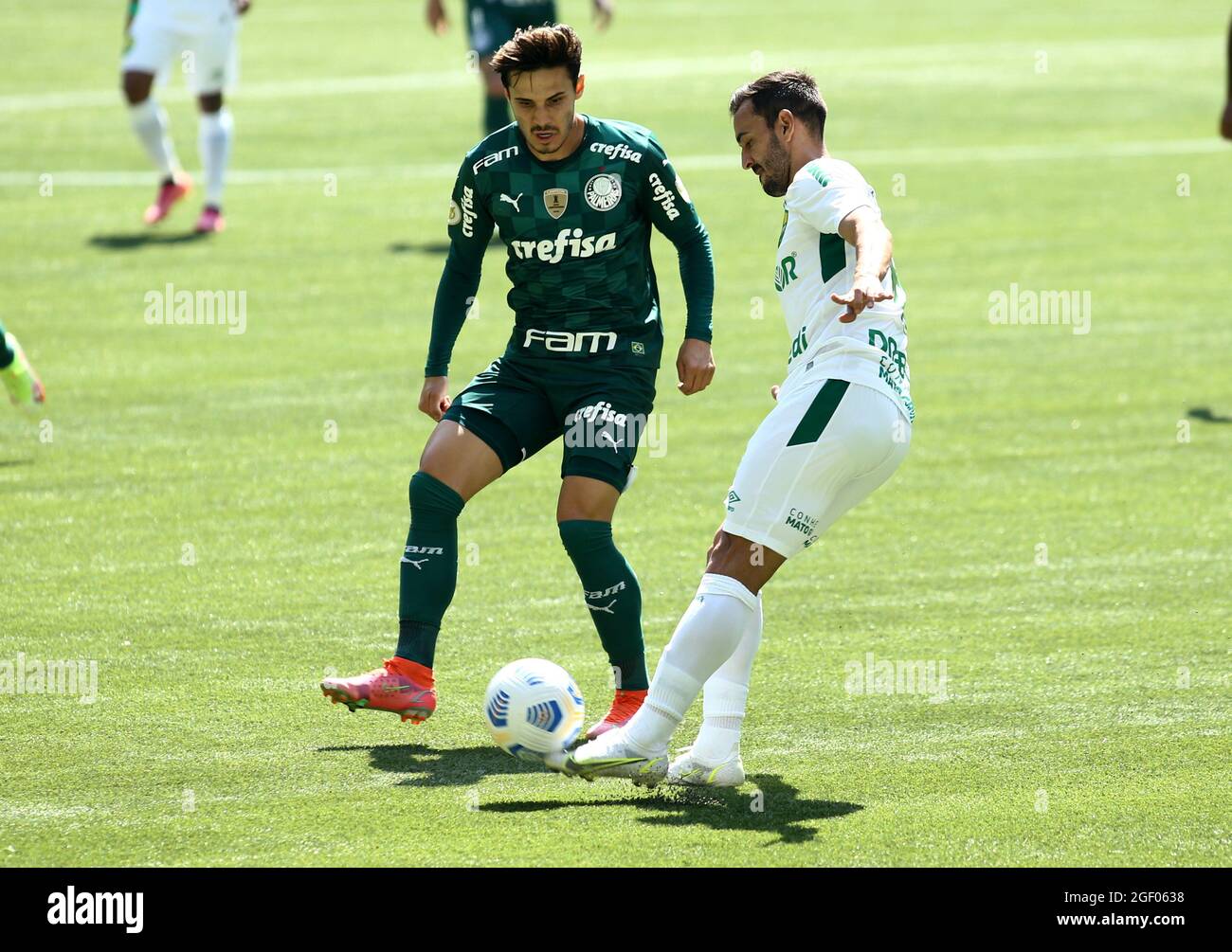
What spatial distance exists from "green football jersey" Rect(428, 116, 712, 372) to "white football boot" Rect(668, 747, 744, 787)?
1476mm

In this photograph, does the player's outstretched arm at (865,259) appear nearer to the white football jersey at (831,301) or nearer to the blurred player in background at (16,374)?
the white football jersey at (831,301)

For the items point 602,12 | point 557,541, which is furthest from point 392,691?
point 602,12

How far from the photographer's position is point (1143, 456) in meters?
10.6

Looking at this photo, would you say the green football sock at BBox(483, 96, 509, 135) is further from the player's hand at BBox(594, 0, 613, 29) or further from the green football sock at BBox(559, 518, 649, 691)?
the green football sock at BBox(559, 518, 649, 691)

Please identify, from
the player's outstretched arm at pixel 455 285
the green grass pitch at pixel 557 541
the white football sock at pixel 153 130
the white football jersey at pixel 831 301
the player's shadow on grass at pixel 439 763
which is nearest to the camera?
the green grass pitch at pixel 557 541

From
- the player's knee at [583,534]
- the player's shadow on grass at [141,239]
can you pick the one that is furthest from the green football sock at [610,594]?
the player's shadow on grass at [141,239]

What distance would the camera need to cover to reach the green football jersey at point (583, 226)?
6371 millimetres

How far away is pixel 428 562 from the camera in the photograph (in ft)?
20.5

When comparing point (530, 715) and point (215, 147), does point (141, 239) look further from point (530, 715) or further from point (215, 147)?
point (530, 715)

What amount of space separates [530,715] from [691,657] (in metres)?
0.59

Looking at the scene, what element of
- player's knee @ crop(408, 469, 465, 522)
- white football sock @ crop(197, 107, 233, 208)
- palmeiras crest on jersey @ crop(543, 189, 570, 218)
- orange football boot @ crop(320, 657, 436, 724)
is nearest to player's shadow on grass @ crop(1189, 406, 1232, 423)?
palmeiras crest on jersey @ crop(543, 189, 570, 218)

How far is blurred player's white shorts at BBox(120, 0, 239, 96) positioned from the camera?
16234 mm

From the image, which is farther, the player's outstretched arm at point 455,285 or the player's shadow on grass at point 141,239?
the player's shadow on grass at point 141,239

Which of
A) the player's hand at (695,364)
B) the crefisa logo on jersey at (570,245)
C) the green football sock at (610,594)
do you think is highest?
the crefisa logo on jersey at (570,245)
